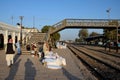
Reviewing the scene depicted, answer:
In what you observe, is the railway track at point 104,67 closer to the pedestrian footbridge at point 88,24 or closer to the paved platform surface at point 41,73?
the paved platform surface at point 41,73

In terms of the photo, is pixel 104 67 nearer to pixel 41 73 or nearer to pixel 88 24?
pixel 41 73

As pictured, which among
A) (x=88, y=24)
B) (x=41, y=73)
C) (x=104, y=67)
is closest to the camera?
(x=41, y=73)

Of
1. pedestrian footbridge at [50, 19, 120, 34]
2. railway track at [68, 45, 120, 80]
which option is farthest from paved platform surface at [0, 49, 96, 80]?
pedestrian footbridge at [50, 19, 120, 34]

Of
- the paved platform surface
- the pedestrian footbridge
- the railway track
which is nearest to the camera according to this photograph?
the paved platform surface

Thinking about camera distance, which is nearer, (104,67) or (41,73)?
(41,73)

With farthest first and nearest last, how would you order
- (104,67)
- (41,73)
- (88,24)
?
1. (88,24)
2. (104,67)
3. (41,73)

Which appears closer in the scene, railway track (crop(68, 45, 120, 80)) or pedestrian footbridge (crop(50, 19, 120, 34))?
railway track (crop(68, 45, 120, 80))

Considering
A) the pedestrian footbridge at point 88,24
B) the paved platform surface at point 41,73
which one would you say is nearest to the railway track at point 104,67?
the paved platform surface at point 41,73

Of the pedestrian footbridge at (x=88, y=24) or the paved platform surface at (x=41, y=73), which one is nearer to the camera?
the paved platform surface at (x=41, y=73)

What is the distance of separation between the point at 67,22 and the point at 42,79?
3056cm

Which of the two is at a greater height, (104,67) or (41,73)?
(41,73)

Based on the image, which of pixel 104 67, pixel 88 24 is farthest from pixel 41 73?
pixel 88 24

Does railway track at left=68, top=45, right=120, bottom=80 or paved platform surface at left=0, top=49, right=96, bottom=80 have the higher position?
paved platform surface at left=0, top=49, right=96, bottom=80

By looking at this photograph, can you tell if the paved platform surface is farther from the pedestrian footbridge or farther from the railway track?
the pedestrian footbridge
